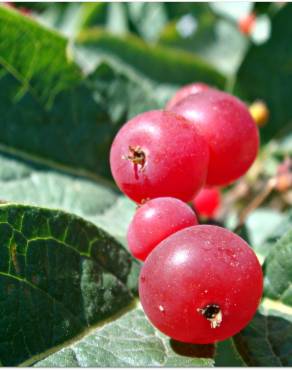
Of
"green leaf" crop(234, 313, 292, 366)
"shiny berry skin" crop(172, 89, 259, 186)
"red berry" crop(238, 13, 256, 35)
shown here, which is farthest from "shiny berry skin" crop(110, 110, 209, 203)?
"red berry" crop(238, 13, 256, 35)

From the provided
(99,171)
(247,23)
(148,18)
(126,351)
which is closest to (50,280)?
(126,351)

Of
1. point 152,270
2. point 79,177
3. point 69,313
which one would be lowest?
point 79,177

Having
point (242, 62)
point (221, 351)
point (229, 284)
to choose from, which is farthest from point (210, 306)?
point (242, 62)

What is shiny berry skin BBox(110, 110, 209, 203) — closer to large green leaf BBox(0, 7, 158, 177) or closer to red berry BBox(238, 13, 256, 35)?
large green leaf BBox(0, 7, 158, 177)

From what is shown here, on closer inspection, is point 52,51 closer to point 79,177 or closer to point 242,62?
point 79,177

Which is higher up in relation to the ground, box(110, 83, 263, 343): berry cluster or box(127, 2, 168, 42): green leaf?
box(110, 83, 263, 343): berry cluster

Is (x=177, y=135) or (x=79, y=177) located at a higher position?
(x=177, y=135)

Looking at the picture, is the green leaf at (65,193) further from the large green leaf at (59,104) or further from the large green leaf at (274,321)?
the large green leaf at (274,321)
